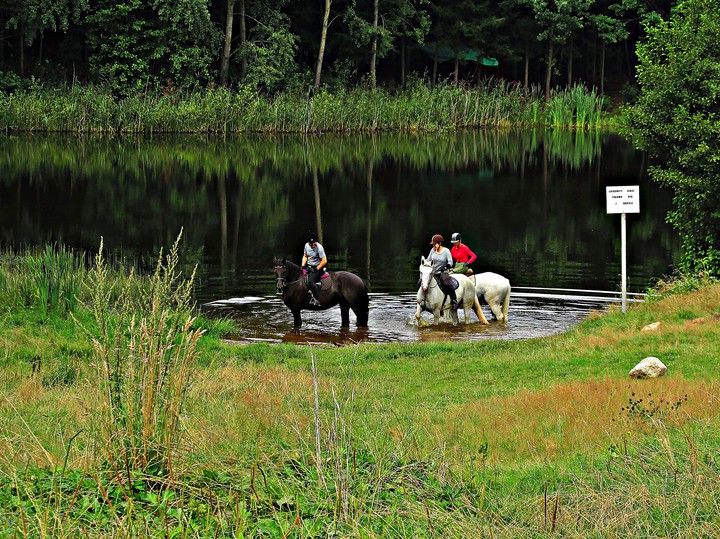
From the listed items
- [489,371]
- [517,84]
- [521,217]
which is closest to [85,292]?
[489,371]

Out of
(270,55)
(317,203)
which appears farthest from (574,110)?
(317,203)

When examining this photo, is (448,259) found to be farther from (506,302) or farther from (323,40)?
(323,40)

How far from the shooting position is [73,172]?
138 ft

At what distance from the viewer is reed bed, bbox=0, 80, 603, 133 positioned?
55719 mm

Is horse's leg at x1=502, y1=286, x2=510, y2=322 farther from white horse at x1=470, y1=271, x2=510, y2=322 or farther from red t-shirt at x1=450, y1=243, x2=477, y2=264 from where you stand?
red t-shirt at x1=450, y1=243, x2=477, y2=264

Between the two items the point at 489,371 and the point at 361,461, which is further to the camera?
the point at 489,371

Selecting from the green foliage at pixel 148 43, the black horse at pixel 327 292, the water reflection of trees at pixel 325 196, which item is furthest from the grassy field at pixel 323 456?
the green foliage at pixel 148 43

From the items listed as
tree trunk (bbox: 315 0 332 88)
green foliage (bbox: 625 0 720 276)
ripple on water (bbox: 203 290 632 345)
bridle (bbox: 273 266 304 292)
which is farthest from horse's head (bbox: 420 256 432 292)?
tree trunk (bbox: 315 0 332 88)

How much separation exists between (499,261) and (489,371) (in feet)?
44.6

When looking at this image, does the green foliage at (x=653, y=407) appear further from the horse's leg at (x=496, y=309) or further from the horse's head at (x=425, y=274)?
the horse's leg at (x=496, y=309)

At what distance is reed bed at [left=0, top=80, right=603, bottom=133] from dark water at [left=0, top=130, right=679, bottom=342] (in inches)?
89.0

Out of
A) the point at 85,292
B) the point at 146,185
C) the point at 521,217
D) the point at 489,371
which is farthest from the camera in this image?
the point at 146,185

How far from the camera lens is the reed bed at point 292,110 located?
55719mm

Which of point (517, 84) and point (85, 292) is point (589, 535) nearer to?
point (85, 292)
